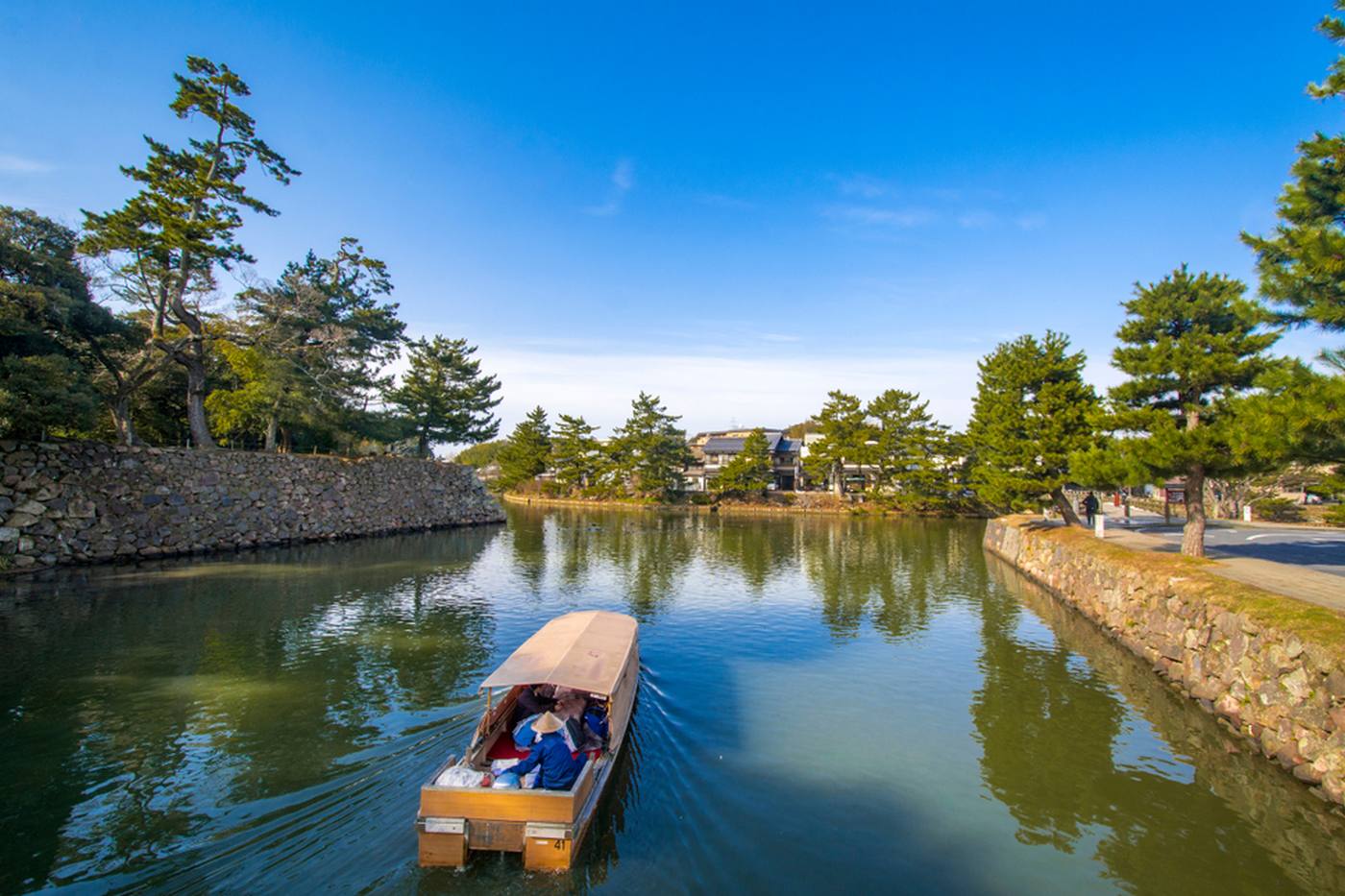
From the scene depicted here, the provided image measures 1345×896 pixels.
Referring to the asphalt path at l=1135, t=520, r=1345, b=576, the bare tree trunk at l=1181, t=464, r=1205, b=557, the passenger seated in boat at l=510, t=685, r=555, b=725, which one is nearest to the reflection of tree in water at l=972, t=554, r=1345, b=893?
the bare tree trunk at l=1181, t=464, r=1205, b=557

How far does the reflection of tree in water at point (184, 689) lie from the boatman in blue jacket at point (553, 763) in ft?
11.8

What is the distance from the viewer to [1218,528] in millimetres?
30422

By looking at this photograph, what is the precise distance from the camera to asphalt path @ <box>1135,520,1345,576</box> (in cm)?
1781

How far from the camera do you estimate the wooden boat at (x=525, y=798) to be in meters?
6.22

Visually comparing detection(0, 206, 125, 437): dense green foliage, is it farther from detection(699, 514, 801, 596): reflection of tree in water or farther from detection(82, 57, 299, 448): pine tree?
detection(699, 514, 801, 596): reflection of tree in water

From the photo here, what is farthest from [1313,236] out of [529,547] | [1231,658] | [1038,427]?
[529,547]

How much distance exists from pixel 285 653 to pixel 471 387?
34.5 m

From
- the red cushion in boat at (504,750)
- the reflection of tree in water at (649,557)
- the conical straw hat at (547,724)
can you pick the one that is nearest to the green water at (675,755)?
the red cushion in boat at (504,750)

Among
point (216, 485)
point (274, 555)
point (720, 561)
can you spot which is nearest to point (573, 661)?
point (720, 561)

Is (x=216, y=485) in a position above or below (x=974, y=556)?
above

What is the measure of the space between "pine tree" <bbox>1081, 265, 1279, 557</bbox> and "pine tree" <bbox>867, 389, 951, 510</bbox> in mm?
37341

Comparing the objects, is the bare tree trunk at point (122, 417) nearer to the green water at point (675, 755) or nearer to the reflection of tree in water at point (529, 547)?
the green water at point (675, 755)

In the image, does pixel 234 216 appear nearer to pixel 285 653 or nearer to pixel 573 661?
pixel 285 653

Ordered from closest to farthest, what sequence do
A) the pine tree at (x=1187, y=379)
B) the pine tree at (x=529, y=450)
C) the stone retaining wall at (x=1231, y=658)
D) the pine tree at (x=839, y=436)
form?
the stone retaining wall at (x=1231, y=658) → the pine tree at (x=1187, y=379) → the pine tree at (x=839, y=436) → the pine tree at (x=529, y=450)
